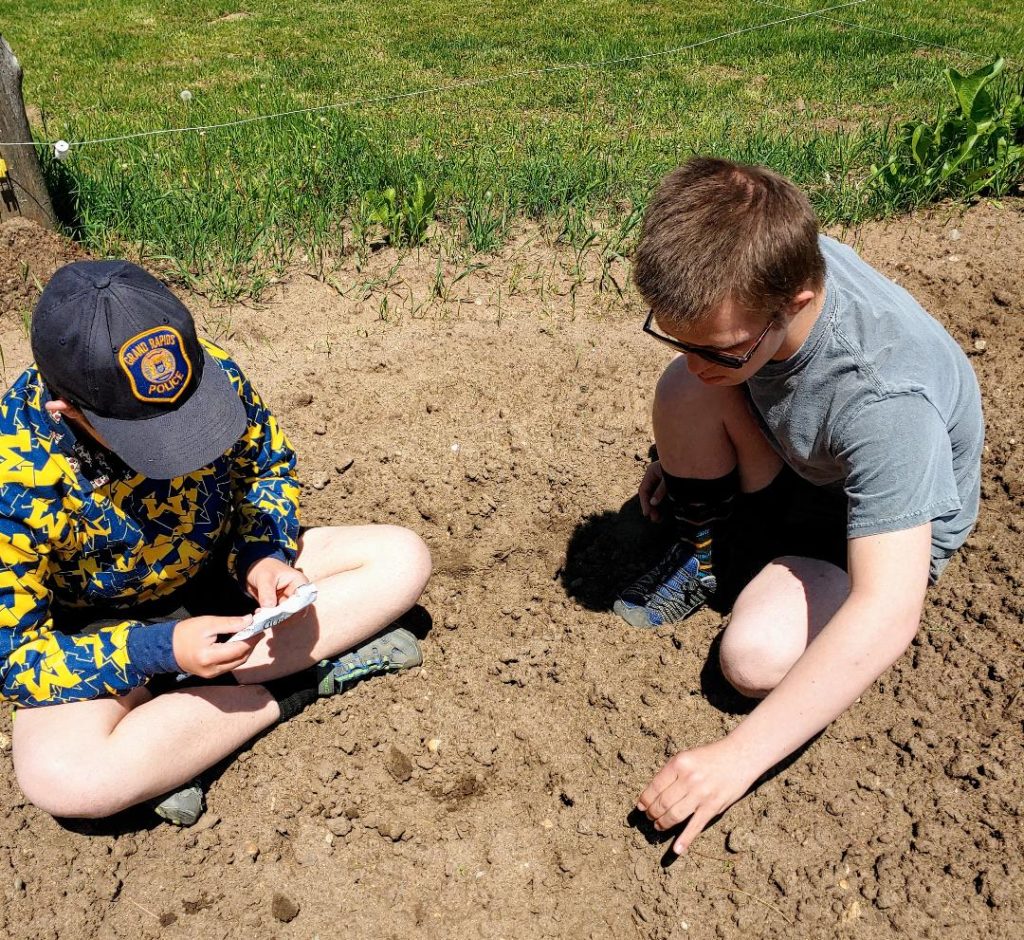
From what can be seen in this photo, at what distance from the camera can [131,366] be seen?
5.03 ft

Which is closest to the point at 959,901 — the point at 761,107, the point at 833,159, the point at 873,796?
the point at 873,796

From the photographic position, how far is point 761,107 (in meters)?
5.25

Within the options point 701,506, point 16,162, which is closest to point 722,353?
point 701,506

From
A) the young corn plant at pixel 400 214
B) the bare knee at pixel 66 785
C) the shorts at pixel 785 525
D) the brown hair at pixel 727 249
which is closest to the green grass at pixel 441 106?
the young corn plant at pixel 400 214

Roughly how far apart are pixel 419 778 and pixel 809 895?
810mm

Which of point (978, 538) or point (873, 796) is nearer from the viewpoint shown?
point (873, 796)

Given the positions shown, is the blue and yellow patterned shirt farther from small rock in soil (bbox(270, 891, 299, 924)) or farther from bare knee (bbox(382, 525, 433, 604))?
small rock in soil (bbox(270, 891, 299, 924))

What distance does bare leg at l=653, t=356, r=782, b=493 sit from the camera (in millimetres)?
2139

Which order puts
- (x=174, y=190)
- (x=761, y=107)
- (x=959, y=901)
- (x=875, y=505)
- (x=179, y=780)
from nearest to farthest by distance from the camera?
(x=875, y=505)
(x=959, y=901)
(x=179, y=780)
(x=174, y=190)
(x=761, y=107)

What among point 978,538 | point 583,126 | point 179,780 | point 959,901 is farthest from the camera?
point 583,126

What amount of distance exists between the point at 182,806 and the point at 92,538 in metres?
0.57

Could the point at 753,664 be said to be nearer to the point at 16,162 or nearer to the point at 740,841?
the point at 740,841

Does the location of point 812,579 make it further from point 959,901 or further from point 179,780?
point 179,780

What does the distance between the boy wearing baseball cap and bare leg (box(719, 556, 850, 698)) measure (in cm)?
71
